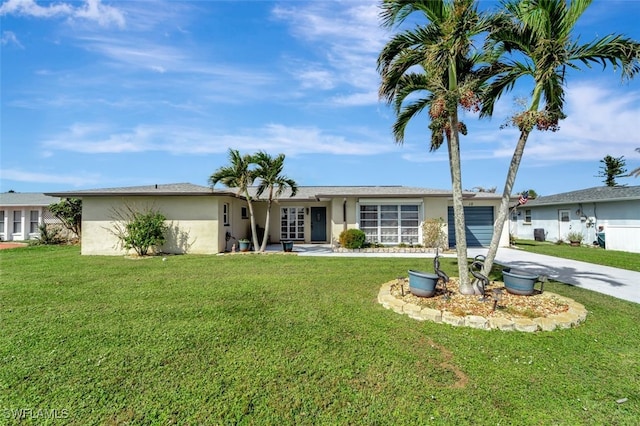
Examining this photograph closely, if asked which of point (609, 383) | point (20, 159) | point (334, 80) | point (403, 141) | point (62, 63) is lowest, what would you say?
point (609, 383)

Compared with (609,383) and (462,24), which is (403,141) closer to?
(462,24)

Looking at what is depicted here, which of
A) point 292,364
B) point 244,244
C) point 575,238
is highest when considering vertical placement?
point 244,244

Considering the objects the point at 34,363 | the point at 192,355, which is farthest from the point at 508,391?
the point at 34,363

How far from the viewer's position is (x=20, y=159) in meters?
13.7

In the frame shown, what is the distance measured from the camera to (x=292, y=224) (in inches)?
704

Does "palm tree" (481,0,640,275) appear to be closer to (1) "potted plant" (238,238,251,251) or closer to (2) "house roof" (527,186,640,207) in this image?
(1) "potted plant" (238,238,251,251)

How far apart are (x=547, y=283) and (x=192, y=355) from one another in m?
8.61

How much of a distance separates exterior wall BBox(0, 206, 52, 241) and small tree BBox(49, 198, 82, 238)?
336 centimetres

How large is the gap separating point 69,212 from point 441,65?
2058cm

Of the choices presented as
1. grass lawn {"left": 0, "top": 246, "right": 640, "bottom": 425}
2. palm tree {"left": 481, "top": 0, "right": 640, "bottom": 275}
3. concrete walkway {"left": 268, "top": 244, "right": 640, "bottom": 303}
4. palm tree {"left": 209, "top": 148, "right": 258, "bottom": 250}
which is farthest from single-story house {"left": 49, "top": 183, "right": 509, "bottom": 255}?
palm tree {"left": 481, "top": 0, "right": 640, "bottom": 275}

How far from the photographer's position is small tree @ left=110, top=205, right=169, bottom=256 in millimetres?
12273

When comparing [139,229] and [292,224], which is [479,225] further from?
[139,229]

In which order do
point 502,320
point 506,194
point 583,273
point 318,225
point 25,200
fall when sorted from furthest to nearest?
1. point 25,200
2. point 318,225
3. point 583,273
4. point 506,194
5. point 502,320

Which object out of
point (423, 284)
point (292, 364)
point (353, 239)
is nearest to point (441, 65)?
point (423, 284)
